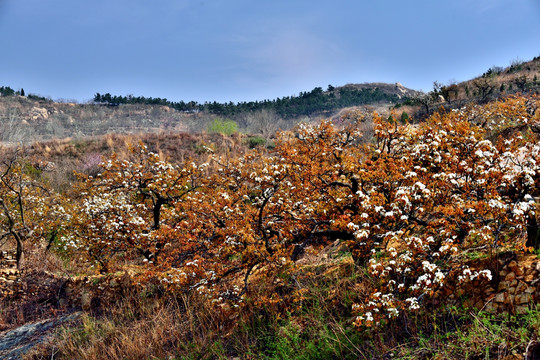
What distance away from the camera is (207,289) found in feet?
19.0

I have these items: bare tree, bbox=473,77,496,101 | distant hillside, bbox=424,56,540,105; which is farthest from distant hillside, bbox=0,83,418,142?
bare tree, bbox=473,77,496,101

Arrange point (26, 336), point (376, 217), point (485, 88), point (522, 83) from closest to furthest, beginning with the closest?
point (376, 217) < point (26, 336) < point (522, 83) < point (485, 88)

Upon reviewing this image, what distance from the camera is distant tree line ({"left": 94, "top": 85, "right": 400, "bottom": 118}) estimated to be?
7512 centimetres

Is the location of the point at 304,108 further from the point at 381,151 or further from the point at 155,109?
the point at 381,151

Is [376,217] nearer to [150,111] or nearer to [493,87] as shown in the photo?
[493,87]

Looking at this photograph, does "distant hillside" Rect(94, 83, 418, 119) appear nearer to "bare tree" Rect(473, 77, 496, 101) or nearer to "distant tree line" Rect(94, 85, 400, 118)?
"distant tree line" Rect(94, 85, 400, 118)

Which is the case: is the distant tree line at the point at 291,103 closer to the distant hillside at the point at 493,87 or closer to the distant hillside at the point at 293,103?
the distant hillside at the point at 293,103

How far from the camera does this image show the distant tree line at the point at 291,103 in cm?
7512

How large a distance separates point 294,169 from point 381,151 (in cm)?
209

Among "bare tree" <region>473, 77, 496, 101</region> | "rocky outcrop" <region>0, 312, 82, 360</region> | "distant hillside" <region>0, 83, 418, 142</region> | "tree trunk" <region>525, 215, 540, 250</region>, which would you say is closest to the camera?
"tree trunk" <region>525, 215, 540, 250</region>

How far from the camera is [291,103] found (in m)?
81.0

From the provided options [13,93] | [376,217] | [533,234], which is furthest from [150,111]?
[533,234]

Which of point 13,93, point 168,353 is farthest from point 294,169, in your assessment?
point 13,93

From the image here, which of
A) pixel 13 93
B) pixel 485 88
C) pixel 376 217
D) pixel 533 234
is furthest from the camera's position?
pixel 13 93
